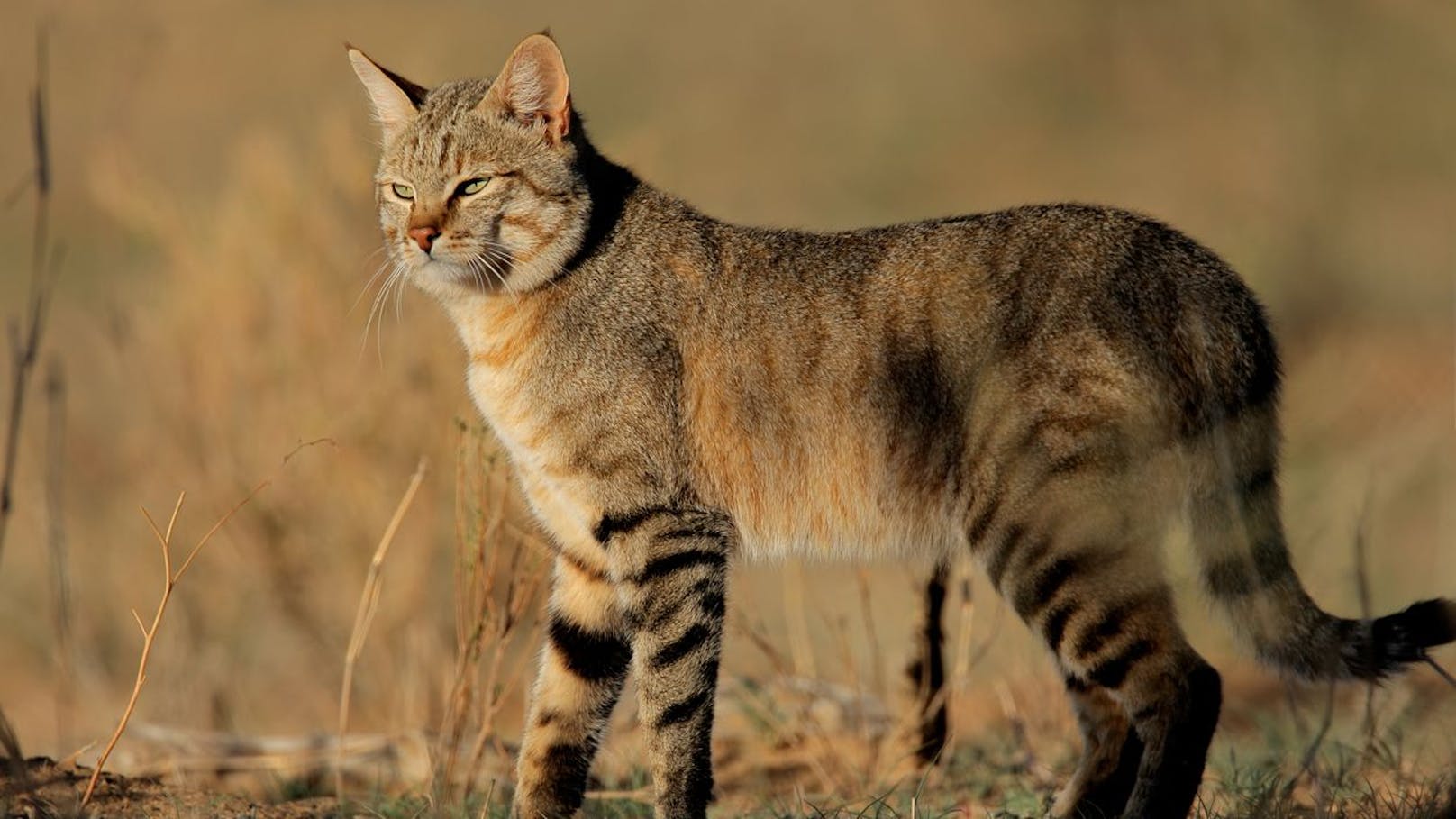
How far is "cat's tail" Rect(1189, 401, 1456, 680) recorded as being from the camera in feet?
13.8

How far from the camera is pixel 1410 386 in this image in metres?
10.3

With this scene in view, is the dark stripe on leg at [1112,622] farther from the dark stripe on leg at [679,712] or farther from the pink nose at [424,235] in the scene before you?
the pink nose at [424,235]

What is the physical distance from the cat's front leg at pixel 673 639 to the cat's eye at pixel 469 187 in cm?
111

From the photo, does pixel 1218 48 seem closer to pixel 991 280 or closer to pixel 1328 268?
pixel 1328 268

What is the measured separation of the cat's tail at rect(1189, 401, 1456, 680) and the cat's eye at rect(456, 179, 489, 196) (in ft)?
7.31

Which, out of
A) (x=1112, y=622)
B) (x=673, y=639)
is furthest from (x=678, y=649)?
(x=1112, y=622)

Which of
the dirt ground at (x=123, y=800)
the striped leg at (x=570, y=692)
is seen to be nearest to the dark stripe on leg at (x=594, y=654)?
the striped leg at (x=570, y=692)

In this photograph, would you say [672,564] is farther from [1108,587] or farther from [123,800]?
[123,800]

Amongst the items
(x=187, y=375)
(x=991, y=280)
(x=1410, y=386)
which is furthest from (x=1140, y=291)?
(x=1410, y=386)

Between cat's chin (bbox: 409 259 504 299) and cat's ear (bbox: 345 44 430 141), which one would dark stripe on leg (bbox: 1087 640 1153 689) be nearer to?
cat's chin (bbox: 409 259 504 299)

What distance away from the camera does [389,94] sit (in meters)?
5.07

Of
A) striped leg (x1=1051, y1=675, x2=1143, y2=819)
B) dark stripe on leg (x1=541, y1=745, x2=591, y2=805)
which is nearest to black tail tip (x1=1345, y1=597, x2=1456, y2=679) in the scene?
striped leg (x1=1051, y1=675, x2=1143, y2=819)

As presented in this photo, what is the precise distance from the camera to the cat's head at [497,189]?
4.71m

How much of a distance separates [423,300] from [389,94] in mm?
2897
